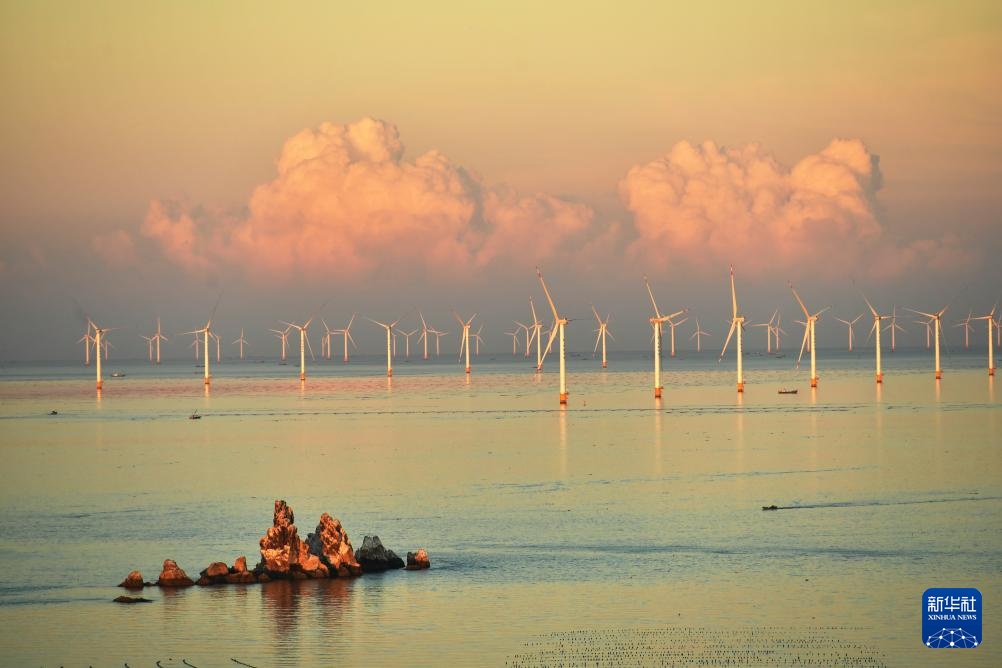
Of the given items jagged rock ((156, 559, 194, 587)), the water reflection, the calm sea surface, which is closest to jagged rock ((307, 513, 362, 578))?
the calm sea surface

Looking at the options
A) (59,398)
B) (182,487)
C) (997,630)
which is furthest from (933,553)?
(59,398)

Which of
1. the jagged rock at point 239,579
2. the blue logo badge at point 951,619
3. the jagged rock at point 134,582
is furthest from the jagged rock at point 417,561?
the blue logo badge at point 951,619

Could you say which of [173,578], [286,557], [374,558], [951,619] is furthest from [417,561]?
[951,619]

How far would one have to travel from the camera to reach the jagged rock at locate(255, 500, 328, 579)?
4084 cm

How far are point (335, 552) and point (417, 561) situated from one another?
10.2 feet

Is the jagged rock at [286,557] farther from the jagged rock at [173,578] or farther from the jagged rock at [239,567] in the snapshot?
the jagged rock at [173,578]

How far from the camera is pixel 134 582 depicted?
136ft

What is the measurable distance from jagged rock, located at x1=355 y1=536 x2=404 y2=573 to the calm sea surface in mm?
985

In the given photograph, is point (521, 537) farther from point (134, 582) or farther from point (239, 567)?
point (134, 582)

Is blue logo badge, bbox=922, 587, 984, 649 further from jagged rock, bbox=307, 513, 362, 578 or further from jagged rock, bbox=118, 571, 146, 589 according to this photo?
jagged rock, bbox=118, 571, 146, 589

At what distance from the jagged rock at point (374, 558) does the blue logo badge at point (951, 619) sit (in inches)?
610

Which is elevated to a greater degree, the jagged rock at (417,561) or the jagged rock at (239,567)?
the jagged rock at (239,567)

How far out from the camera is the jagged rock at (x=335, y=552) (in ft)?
136

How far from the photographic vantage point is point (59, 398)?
188375mm
